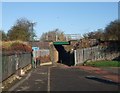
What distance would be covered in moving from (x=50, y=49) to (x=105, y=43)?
1662cm

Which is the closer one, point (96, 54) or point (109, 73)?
point (109, 73)

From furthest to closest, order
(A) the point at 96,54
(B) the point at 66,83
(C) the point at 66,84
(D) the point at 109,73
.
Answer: (A) the point at 96,54
(D) the point at 109,73
(B) the point at 66,83
(C) the point at 66,84

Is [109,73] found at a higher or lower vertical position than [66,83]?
higher

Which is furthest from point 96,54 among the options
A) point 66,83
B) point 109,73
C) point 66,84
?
point 66,84

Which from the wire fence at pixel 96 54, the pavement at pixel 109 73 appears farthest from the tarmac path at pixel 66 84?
the wire fence at pixel 96 54

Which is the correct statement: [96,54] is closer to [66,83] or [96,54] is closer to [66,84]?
[66,83]

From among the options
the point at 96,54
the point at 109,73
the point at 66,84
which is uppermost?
the point at 96,54

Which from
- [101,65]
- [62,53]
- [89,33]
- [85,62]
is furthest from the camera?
[89,33]

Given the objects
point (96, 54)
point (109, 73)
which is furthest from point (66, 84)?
point (96, 54)

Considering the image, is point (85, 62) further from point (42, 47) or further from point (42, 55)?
point (42, 47)

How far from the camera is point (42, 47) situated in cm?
8212

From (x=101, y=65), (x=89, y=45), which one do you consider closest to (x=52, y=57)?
(x=89, y=45)

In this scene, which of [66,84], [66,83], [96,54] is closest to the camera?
[66,84]

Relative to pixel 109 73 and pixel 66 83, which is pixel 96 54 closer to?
pixel 109 73
